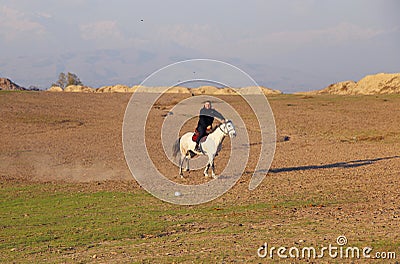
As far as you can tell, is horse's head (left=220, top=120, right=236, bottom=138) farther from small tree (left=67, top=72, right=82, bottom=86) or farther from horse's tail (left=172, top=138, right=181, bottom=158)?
small tree (left=67, top=72, right=82, bottom=86)

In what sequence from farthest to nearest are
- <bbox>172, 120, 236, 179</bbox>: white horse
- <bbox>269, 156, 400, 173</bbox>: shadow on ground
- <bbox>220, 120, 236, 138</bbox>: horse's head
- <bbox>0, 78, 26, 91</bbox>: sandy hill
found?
1. <bbox>0, 78, 26, 91</bbox>: sandy hill
2. <bbox>269, 156, 400, 173</bbox>: shadow on ground
3. <bbox>172, 120, 236, 179</bbox>: white horse
4. <bbox>220, 120, 236, 138</bbox>: horse's head

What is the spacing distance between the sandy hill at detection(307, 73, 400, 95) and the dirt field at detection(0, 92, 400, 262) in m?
20.2

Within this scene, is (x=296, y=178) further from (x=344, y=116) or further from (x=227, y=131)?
(x=344, y=116)

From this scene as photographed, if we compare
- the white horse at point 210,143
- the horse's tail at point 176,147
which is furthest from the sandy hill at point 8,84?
the white horse at point 210,143

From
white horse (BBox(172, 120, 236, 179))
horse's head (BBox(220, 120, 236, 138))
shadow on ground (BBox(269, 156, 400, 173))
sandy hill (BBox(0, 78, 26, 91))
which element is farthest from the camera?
sandy hill (BBox(0, 78, 26, 91))

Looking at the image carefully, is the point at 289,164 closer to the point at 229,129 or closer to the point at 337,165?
the point at 337,165

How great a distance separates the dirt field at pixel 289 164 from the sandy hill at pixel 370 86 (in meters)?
20.2

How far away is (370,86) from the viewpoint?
83.8 meters

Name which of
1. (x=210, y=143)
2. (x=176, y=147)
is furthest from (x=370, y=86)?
(x=210, y=143)

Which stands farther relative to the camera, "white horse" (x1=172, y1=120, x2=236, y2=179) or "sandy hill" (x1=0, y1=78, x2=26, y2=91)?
"sandy hill" (x1=0, y1=78, x2=26, y2=91)

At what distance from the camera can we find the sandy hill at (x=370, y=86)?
262 feet

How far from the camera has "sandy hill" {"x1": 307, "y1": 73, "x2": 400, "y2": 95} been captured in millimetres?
79981

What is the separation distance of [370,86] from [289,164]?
6253 cm

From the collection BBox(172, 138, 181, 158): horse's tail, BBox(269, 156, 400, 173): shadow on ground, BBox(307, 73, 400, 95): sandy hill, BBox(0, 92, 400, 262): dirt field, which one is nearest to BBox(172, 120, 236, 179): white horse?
BBox(172, 138, 181, 158): horse's tail
